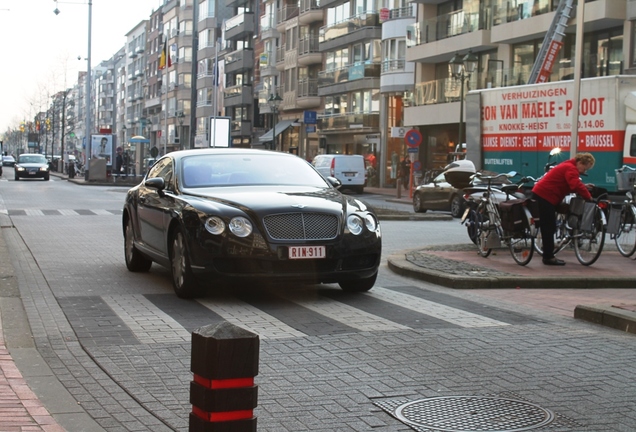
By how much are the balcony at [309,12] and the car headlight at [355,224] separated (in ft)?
205

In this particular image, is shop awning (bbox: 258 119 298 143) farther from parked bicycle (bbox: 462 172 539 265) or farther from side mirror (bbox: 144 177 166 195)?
side mirror (bbox: 144 177 166 195)

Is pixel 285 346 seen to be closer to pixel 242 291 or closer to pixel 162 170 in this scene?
pixel 242 291

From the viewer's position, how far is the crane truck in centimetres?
2625

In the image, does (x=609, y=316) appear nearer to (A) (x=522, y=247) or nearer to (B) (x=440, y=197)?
(A) (x=522, y=247)

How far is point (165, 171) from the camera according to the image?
38.2ft

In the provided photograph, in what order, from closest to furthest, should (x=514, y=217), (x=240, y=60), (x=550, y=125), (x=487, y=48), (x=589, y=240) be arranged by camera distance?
(x=589, y=240), (x=514, y=217), (x=550, y=125), (x=487, y=48), (x=240, y=60)

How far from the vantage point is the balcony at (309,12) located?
71125 millimetres

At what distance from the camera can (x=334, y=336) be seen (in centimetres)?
782

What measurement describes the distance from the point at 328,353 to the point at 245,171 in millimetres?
4284

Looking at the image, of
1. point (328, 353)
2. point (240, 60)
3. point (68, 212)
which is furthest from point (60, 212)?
point (240, 60)

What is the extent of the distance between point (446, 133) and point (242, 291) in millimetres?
42571

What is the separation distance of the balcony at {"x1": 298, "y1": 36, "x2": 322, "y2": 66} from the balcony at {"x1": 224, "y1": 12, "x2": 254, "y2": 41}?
56.1ft

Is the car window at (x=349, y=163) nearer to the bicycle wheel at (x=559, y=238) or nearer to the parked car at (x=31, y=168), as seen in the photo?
the parked car at (x=31, y=168)

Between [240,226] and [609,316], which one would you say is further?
[240,226]
